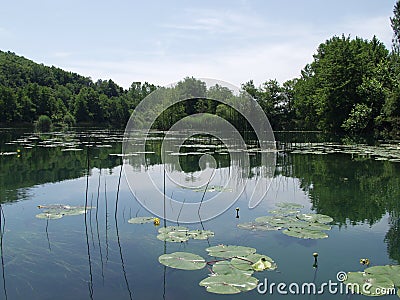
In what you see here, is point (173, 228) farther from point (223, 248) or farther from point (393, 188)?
point (393, 188)

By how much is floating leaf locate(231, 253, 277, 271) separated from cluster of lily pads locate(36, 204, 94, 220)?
2601mm

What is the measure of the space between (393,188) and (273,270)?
5.34 meters

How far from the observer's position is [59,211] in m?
5.55

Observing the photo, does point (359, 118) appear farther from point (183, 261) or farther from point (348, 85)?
point (183, 261)

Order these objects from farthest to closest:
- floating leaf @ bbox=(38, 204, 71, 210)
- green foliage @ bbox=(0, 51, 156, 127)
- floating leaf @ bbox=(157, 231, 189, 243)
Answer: green foliage @ bbox=(0, 51, 156, 127)
floating leaf @ bbox=(38, 204, 71, 210)
floating leaf @ bbox=(157, 231, 189, 243)

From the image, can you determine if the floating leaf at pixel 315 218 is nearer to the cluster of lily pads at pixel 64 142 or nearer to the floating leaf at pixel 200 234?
the floating leaf at pixel 200 234

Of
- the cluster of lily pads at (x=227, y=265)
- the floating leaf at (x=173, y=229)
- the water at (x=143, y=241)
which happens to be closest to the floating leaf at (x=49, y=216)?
the water at (x=143, y=241)

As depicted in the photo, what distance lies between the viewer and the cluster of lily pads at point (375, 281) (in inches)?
119

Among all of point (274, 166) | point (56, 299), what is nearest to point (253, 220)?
point (56, 299)

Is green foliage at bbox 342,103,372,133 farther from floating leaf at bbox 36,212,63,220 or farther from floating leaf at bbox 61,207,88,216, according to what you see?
floating leaf at bbox 36,212,63,220

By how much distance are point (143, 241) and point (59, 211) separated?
1.88m

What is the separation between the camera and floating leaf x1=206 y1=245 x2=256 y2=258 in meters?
3.73

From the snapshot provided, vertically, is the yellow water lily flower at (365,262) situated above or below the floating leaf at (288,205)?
below

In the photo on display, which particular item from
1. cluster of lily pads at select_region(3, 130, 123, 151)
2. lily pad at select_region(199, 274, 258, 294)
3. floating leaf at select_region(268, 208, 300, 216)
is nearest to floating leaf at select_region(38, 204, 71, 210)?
floating leaf at select_region(268, 208, 300, 216)
